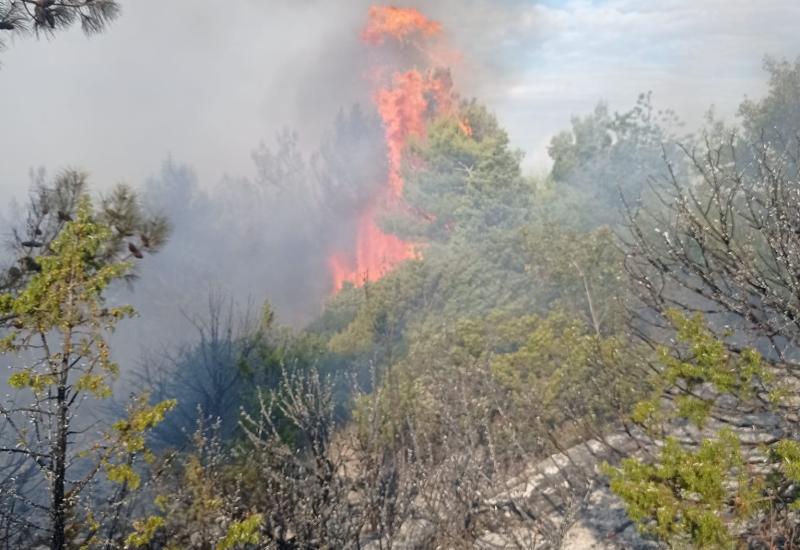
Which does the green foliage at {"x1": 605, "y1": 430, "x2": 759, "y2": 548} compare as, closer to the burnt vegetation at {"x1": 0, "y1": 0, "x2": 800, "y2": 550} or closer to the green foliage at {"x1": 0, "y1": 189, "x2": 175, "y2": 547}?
the burnt vegetation at {"x1": 0, "y1": 0, "x2": 800, "y2": 550}

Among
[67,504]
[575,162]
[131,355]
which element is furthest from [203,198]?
[67,504]

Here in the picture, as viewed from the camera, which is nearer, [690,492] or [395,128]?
[690,492]

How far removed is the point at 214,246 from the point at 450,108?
58.7ft

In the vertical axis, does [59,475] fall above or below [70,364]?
below

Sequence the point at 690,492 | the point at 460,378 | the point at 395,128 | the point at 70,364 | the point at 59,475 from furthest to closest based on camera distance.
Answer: the point at 395,128 < the point at 460,378 < the point at 690,492 < the point at 70,364 < the point at 59,475

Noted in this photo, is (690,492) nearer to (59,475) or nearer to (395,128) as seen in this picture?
(59,475)

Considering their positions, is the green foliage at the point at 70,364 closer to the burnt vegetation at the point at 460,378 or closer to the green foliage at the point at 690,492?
the burnt vegetation at the point at 460,378

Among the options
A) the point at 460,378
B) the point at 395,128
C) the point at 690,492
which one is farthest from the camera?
the point at 395,128

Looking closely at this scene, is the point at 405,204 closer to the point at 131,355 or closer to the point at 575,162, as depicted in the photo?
the point at 575,162

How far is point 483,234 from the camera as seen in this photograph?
24.2 metres

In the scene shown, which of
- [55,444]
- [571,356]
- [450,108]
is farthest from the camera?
[450,108]

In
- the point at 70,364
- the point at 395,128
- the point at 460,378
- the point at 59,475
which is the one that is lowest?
the point at 460,378

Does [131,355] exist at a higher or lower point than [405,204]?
lower

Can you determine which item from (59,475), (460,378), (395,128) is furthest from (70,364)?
(395,128)
